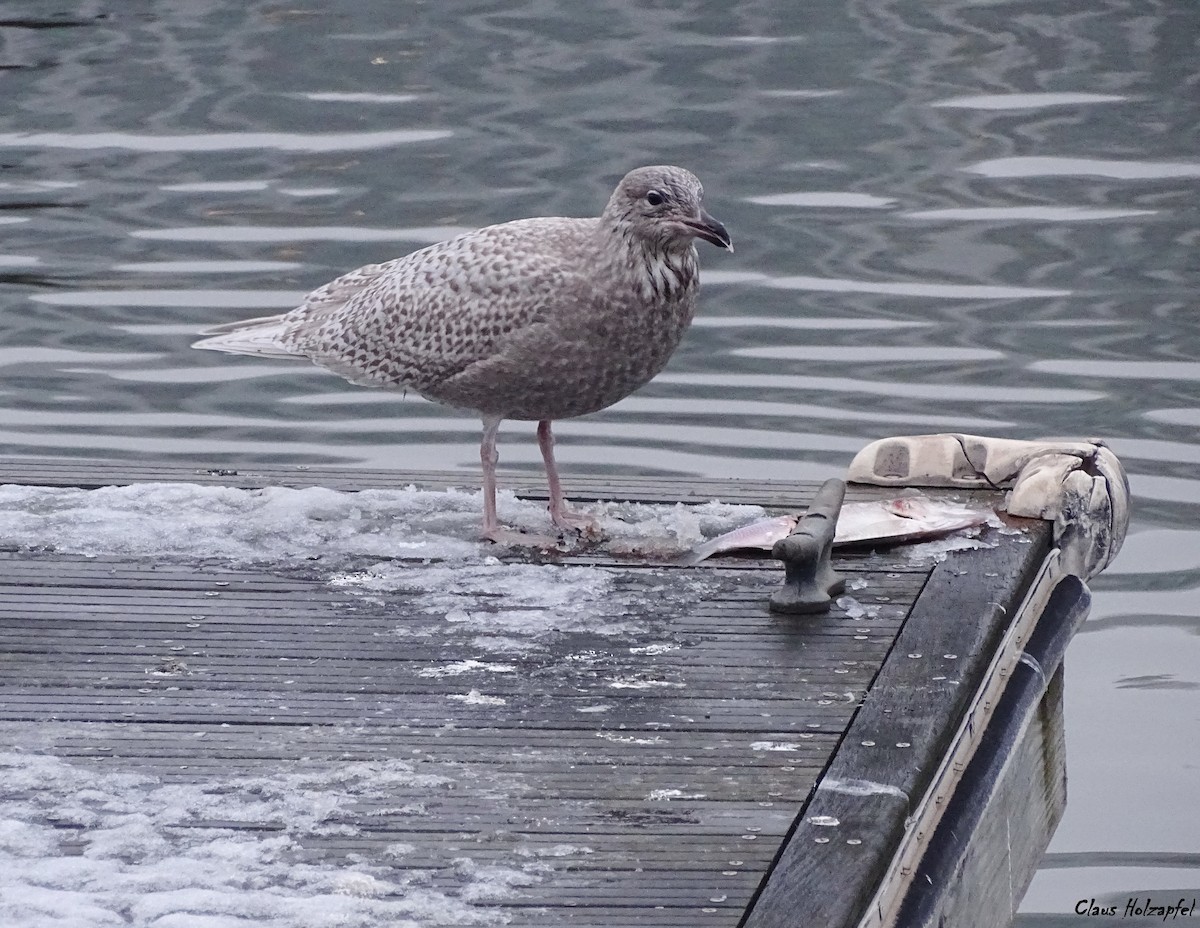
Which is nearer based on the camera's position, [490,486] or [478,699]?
[478,699]

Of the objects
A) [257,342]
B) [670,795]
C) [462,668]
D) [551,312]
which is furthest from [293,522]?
[670,795]

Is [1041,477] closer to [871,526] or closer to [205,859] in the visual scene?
[871,526]

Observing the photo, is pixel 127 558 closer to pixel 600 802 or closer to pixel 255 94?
pixel 600 802

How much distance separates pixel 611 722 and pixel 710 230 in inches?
62.3

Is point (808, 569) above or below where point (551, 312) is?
below

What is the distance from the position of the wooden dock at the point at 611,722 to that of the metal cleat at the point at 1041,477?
105mm

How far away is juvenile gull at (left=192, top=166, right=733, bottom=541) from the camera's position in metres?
5.86

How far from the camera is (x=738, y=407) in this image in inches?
426

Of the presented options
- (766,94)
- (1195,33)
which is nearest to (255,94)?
(766,94)

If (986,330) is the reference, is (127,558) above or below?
above

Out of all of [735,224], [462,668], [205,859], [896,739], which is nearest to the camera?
[205,859]

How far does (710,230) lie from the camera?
5.76 metres

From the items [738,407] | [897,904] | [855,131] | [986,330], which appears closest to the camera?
[897,904]

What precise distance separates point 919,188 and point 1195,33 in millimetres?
5573
